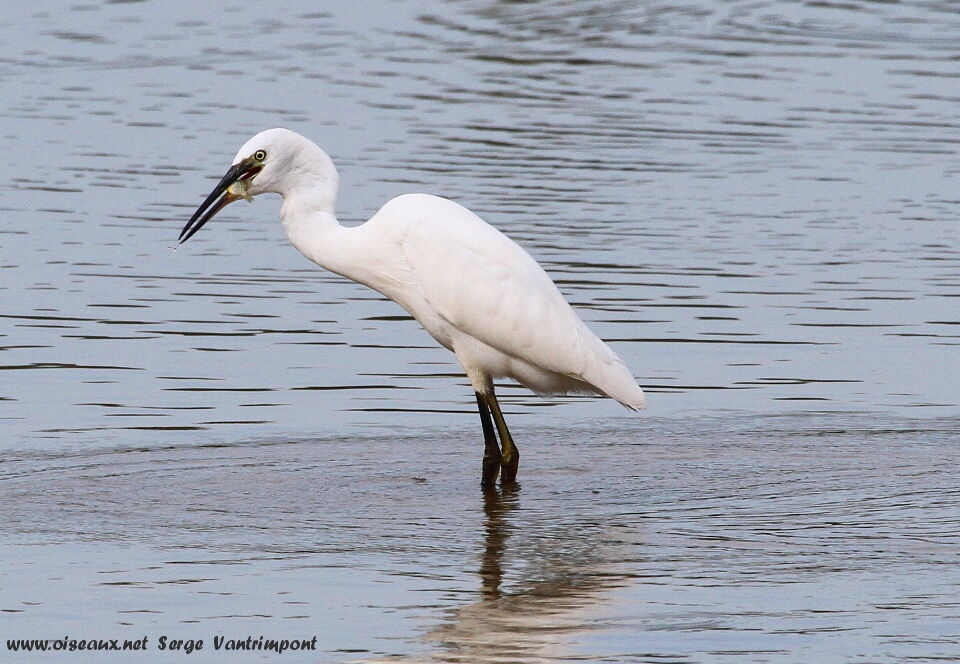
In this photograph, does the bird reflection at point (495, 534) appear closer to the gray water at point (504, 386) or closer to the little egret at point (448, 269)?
the gray water at point (504, 386)

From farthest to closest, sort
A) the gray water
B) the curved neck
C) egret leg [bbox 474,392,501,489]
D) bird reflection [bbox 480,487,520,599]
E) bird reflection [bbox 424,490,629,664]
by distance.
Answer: the curved neck → egret leg [bbox 474,392,501,489] → bird reflection [bbox 480,487,520,599] → the gray water → bird reflection [bbox 424,490,629,664]

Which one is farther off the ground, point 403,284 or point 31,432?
point 403,284

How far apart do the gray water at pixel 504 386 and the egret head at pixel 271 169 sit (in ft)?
3.89

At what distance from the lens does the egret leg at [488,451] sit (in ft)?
29.9

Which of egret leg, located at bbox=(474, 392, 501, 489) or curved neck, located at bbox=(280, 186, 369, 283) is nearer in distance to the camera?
egret leg, located at bbox=(474, 392, 501, 489)

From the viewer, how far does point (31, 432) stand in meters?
9.68

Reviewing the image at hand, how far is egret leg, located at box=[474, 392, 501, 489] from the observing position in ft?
29.9

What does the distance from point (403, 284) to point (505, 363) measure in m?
0.59

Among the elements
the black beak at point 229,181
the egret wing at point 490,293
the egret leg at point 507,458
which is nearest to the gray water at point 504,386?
the egret leg at point 507,458

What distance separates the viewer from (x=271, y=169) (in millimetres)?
9188

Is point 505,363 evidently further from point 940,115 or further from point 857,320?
point 940,115

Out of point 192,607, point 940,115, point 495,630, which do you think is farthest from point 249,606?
point 940,115

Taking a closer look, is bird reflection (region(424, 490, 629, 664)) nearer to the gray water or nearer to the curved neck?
the gray water

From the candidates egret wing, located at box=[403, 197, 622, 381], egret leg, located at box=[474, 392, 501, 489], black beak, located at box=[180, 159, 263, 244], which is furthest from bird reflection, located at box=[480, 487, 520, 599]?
black beak, located at box=[180, 159, 263, 244]
